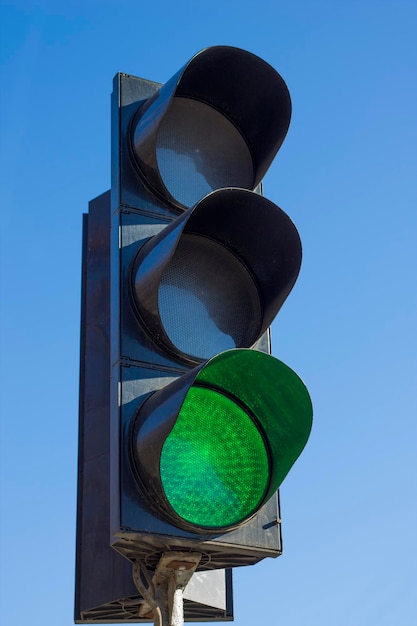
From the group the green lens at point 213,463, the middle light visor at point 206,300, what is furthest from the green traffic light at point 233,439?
the middle light visor at point 206,300

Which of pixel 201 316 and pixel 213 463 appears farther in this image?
pixel 201 316

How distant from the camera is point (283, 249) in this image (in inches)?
203

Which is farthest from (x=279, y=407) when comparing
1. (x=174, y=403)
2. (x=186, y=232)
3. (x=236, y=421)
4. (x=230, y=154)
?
(x=230, y=154)

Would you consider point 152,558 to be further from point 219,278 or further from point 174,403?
point 219,278

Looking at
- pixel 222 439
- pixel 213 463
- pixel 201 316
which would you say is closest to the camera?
pixel 213 463

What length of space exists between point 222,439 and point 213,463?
0.15 metres

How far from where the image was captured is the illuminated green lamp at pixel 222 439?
14.5 ft

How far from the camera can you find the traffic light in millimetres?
4477

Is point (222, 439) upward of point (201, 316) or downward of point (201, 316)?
downward

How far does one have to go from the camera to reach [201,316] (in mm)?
5086

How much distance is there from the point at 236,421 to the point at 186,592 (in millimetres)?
1175

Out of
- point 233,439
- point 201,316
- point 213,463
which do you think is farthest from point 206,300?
point 213,463

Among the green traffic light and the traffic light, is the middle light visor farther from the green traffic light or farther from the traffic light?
the green traffic light

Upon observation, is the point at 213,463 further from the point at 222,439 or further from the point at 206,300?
the point at 206,300
